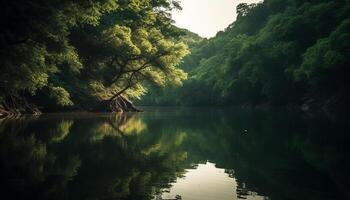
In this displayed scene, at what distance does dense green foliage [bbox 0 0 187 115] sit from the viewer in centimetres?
2134

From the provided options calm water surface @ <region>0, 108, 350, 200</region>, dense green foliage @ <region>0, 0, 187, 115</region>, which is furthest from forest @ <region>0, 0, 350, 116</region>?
calm water surface @ <region>0, 108, 350, 200</region>

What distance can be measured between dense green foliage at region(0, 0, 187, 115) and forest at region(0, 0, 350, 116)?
72 mm

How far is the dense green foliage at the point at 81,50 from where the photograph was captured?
21.3m

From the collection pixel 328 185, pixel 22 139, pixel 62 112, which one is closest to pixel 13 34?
pixel 22 139

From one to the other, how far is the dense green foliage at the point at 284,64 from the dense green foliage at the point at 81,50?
19.1ft

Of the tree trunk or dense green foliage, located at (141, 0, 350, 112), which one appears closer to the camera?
the tree trunk

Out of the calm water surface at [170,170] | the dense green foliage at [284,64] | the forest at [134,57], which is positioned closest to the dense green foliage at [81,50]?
the forest at [134,57]

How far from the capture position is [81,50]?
47.4 metres

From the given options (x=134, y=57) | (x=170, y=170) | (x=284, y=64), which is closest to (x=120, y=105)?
(x=134, y=57)

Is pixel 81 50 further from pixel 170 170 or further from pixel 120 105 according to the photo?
pixel 170 170

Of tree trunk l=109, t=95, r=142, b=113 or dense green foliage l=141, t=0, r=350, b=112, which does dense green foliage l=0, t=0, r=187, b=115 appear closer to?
tree trunk l=109, t=95, r=142, b=113

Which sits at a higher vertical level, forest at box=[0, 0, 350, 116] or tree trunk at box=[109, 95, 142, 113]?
forest at box=[0, 0, 350, 116]

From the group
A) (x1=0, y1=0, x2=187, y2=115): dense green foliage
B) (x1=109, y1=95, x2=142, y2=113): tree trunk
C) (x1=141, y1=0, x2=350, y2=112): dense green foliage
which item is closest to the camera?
(x1=0, y1=0, x2=187, y2=115): dense green foliage

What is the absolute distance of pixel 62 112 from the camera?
46344 mm
